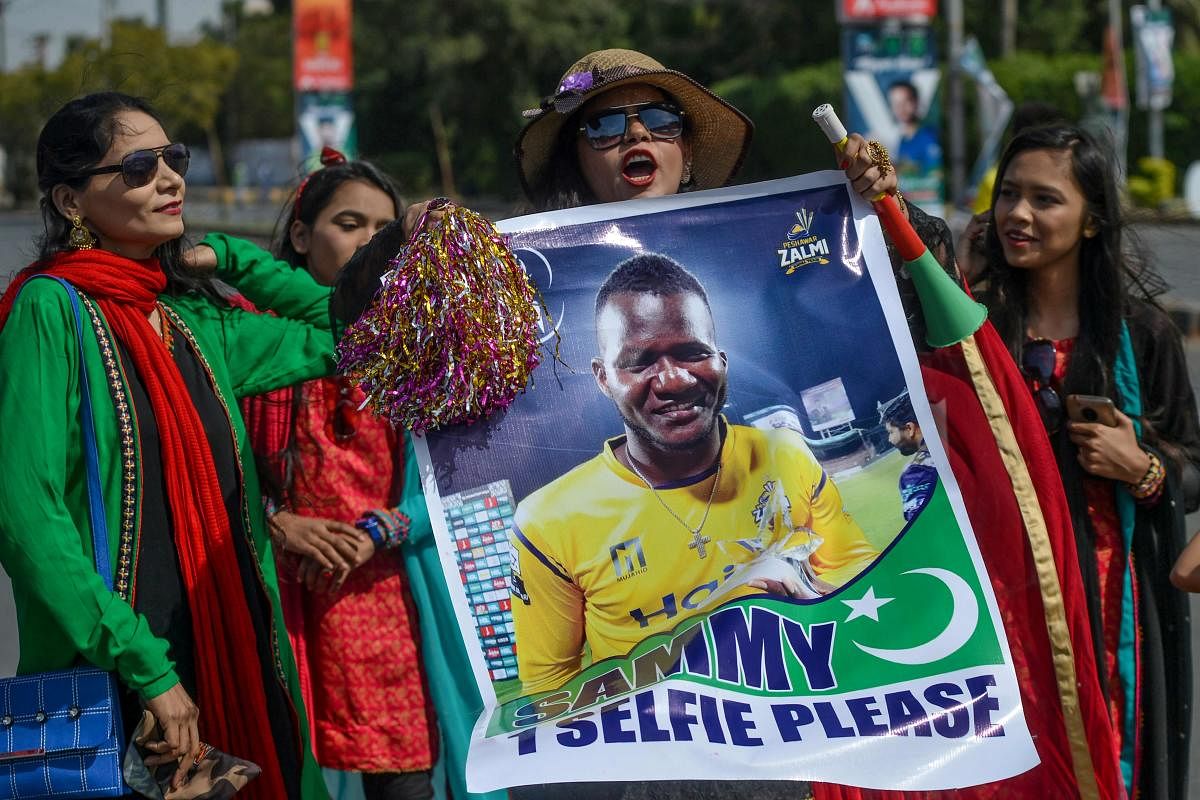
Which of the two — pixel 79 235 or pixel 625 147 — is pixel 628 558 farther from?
pixel 79 235

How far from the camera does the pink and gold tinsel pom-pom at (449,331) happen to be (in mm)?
2367

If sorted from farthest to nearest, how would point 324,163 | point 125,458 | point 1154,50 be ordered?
point 1154,50, point 324,163, point 125,458

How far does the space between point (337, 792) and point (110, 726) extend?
1201 millimetres

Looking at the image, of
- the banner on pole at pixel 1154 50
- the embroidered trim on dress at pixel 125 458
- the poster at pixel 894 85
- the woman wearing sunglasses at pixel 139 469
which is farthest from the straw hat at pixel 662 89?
the banner on pole at pixel 1154 50

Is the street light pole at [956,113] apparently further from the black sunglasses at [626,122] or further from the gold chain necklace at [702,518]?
the gold chain necklace at [702,518]

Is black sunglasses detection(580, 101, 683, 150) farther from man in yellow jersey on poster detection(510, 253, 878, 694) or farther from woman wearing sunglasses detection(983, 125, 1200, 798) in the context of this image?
woman wearing sunglasses detection(983, 125, 1200, 798)

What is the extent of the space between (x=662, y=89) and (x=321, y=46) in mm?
16583

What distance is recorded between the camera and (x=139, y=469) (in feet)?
7.80

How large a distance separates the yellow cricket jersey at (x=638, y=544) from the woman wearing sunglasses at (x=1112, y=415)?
732mm

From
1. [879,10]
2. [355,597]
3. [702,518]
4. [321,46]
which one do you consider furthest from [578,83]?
[321,46]

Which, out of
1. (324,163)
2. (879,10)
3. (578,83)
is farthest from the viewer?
(879,10)

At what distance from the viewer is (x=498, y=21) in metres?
38.4

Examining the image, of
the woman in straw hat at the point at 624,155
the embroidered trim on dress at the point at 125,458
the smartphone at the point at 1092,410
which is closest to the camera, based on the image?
the embroidered trim on dress at the point at 125,458

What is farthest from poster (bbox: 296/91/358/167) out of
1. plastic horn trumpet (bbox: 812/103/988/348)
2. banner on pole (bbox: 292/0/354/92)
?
plastic horn trumpet (bbox: 812/103/988/348)
